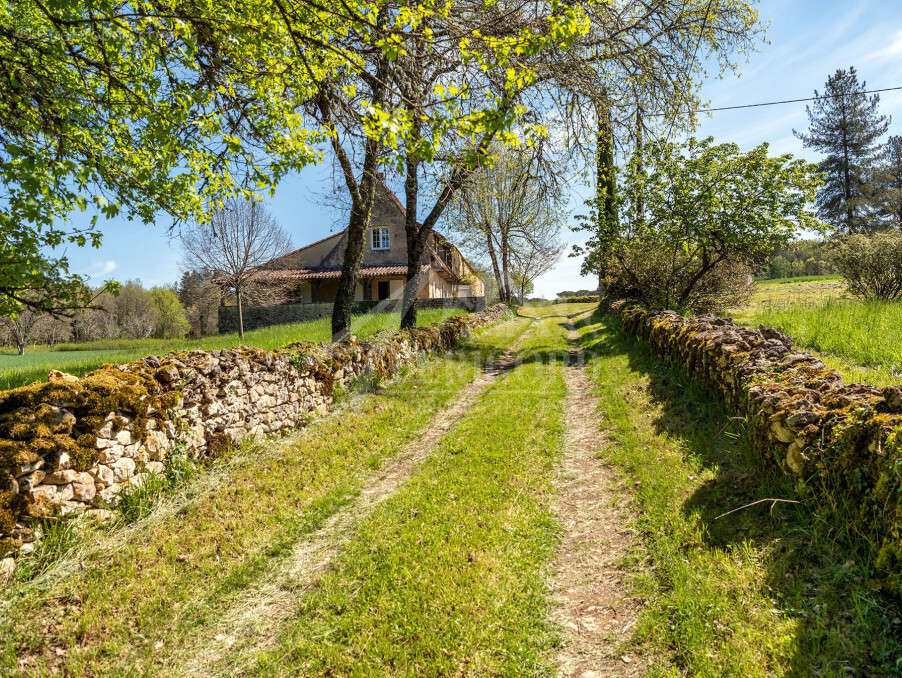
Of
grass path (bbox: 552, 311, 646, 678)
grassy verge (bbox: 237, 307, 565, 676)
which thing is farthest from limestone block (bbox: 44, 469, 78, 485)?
grass path (bbox: 552, 311, 646, 678)

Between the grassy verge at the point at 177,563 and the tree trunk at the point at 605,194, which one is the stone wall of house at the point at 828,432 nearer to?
the grassy verge at the point at 177,563

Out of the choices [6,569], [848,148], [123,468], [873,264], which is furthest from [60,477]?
[848,148]

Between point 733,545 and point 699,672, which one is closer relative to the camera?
point 699,672

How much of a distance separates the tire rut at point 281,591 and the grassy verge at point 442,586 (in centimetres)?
12

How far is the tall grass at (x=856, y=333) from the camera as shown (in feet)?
18.2

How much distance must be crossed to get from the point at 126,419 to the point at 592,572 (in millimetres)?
4753

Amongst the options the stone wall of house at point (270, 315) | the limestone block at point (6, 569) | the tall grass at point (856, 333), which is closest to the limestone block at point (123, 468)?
the limestone block at point (6, 569)

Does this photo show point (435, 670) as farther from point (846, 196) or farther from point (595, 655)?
point (846, 196)

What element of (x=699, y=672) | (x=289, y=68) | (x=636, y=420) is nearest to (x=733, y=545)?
(x=699, y=672)

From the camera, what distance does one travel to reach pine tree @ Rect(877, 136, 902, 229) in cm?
3331

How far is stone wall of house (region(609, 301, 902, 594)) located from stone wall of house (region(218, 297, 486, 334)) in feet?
65.5

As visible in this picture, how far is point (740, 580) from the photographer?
113 inches

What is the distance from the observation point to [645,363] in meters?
9.28

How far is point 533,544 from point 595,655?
1137 mm
